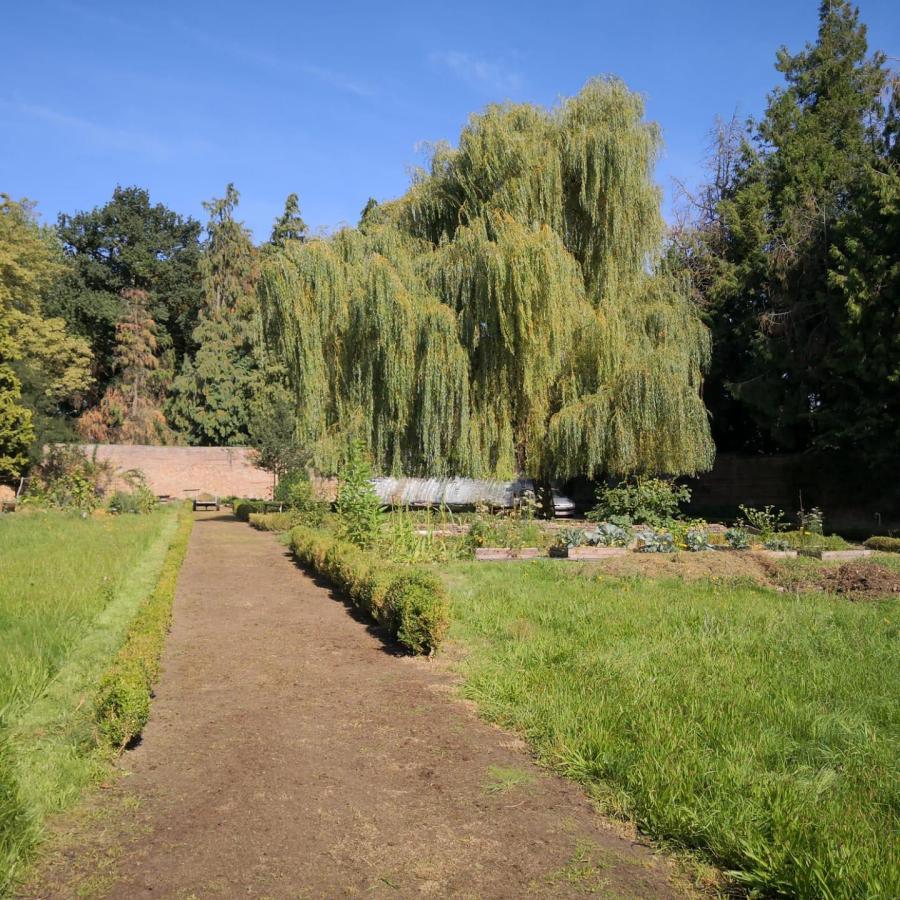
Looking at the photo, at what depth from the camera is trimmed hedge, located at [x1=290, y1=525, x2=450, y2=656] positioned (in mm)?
6414

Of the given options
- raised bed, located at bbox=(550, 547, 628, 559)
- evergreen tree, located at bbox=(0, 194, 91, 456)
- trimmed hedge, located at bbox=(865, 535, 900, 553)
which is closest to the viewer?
raised bed, located at bbox=(550, 547, 628, 559)

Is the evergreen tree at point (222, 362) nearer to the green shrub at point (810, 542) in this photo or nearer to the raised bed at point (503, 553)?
the raised bed at point (503, 553)

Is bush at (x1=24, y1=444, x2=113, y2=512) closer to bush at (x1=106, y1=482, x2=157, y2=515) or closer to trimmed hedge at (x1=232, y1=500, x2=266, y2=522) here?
bush at (x1=106, y1=482, x2=157, y2=515)

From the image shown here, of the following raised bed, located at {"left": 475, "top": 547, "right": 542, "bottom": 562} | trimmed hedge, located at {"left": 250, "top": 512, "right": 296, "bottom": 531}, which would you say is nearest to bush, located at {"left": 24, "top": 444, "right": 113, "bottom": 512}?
trimmed hedge, located at {"left": 250, "top": 512, "right": 296, "bottom": 531}

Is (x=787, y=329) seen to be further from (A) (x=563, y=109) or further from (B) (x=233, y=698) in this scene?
(B) (x=233, y=698)

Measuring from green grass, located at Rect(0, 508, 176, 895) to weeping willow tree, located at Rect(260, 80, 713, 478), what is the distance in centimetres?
601

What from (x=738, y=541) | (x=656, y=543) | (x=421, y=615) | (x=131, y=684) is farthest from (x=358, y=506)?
(x=131, y=684)

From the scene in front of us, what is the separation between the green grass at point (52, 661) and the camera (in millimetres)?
3465

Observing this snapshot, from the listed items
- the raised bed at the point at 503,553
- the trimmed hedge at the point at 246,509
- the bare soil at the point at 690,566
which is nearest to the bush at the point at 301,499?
the trimmed hedge at the point at 246,509

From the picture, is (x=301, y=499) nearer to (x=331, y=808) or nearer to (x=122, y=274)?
(x=331, y=808)

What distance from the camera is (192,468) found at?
103 feet

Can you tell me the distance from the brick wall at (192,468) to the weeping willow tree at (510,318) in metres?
14.2

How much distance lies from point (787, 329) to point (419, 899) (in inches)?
868

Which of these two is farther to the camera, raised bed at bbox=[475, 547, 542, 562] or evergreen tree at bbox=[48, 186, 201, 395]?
evergreen tree at bbox=[48, 186, 201, 395]
